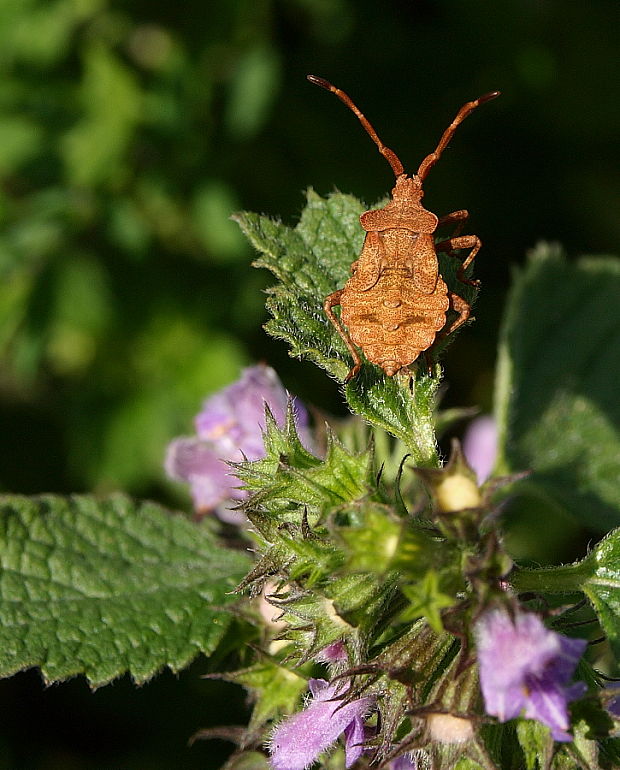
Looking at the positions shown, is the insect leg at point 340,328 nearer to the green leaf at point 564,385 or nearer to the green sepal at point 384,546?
the green sepal at point 384,546

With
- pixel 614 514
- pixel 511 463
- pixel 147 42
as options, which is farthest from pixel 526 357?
pixel 147 42

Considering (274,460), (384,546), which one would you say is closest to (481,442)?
(274,460)

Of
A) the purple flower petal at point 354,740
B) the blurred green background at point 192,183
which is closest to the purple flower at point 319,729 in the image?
the purple flower petal at point 354,740

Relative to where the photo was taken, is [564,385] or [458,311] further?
[564,385]

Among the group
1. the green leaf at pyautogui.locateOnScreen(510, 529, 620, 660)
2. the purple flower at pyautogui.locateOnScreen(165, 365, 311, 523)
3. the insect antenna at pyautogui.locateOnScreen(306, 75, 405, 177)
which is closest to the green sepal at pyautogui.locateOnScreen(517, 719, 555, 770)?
the green leaf at pyautogui.locateOnScreen(510, 529, 620, 660)

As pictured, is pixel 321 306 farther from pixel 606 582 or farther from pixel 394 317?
pixel 606 582

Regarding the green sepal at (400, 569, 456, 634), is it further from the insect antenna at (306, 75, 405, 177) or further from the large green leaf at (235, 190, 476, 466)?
the insect antenna at (306, 75, 405, 177)
